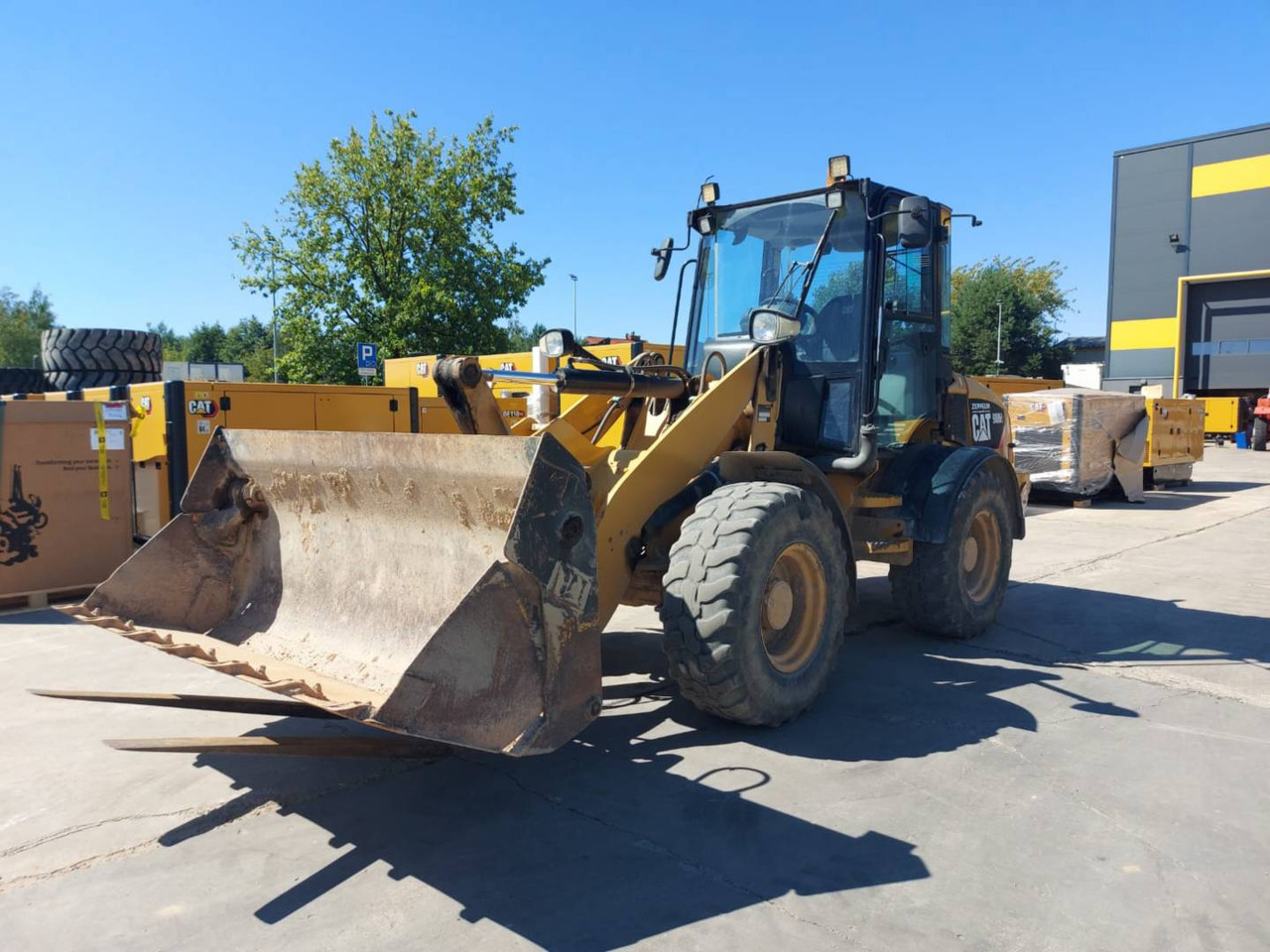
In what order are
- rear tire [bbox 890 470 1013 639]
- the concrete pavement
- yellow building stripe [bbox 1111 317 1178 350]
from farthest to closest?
yellow building stripe [bbox 1111 317 1178 350], rear tire [bbox 890 470 1013 639], the concrete pavement

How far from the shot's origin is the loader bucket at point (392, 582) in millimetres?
3289

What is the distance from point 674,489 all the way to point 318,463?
186 cm

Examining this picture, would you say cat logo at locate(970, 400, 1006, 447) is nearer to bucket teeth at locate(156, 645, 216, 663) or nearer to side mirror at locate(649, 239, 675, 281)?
side mirror at locate(649, 239, 675, 281)

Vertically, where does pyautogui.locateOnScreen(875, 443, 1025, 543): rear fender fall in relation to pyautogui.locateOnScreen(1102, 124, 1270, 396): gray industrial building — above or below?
below

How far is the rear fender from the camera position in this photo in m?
5.88

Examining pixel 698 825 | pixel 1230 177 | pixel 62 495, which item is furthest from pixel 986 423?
pixel 1230 177

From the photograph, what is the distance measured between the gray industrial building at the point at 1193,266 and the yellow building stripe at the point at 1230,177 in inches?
1.5

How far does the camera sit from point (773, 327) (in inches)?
200

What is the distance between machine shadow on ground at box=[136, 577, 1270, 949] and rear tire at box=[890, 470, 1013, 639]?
543mm

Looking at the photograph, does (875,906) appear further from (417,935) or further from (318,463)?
(318,463)

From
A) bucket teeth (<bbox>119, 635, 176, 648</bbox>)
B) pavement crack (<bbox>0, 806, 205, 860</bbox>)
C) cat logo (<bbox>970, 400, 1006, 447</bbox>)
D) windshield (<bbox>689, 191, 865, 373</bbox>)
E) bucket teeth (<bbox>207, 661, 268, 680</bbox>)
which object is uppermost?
windshield (<bbox>689, 191, 865, 373</bbox>)

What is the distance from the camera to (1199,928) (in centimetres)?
300

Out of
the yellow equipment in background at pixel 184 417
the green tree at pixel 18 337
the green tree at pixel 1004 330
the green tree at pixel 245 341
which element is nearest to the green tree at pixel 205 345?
the green tree at pixel 245 341

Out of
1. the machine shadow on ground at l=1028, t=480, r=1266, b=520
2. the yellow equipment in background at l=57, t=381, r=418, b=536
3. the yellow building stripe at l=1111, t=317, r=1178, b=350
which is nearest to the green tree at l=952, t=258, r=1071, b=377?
the yellow building stripe at l=1111, t=317, r=1178, b=350
